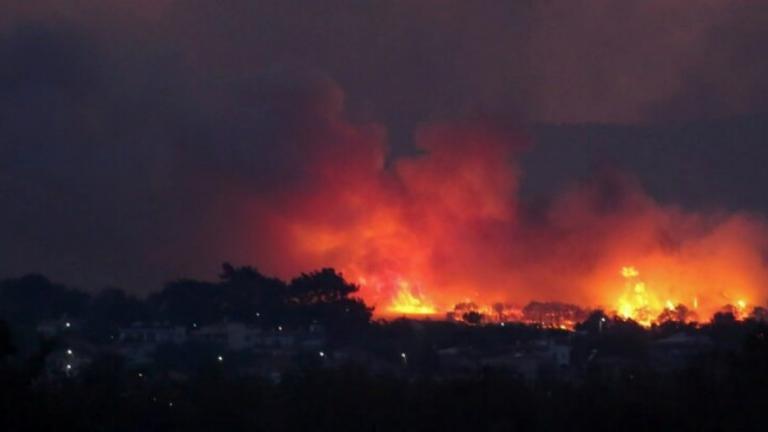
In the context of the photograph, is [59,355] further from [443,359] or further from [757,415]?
[757,415]

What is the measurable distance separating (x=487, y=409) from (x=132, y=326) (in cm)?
3231

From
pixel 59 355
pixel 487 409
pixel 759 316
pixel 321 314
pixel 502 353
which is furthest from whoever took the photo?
pixel 321 314

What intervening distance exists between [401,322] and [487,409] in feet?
88.6

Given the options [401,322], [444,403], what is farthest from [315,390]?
[401,322]

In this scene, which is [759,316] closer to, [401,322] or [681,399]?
[401,322]

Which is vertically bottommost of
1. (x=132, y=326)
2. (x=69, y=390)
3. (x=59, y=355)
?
(x=69, y=390)

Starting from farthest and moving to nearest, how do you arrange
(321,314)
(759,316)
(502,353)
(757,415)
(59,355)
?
(321,314)
(759,316)
(502,353)
(59,355)
(757,415)

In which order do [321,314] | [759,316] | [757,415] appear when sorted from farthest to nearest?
1. [321,314]
2. [759,316]
3. [757,415]

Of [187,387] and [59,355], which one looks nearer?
[187,387]

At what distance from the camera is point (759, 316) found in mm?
64875

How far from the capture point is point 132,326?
6956cm

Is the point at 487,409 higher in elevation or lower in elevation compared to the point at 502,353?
lower

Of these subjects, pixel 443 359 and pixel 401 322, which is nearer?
pixel 443 359

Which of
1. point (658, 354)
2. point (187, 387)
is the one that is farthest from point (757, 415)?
point (658, 354)
